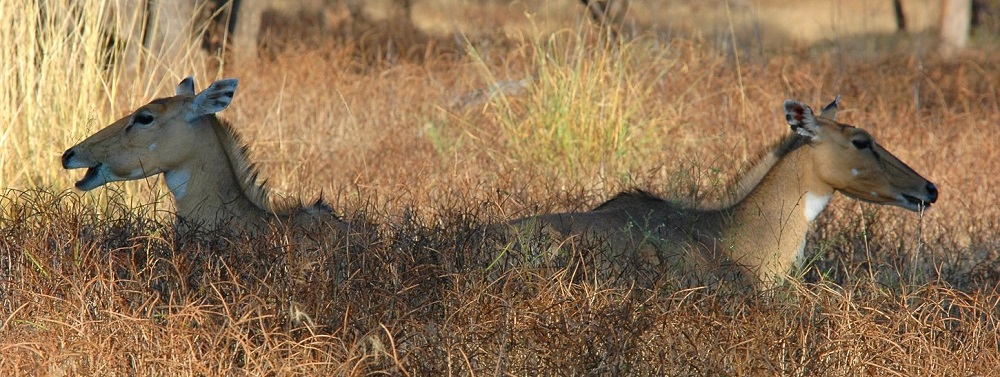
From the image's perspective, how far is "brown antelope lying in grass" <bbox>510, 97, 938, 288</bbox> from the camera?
5488 mm

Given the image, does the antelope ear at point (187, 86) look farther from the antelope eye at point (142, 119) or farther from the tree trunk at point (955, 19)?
the tree trunk at point (955, 19)

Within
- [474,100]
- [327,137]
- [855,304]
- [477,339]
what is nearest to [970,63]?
[474,100]

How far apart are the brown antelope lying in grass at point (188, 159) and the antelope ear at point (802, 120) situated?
7.04ft

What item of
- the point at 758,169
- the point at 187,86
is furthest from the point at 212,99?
the point at 758,169

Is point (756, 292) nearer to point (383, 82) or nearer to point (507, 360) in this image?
point (507, 360)

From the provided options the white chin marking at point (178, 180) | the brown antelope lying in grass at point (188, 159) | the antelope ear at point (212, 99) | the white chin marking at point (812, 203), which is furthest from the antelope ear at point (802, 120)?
the white chin marking at point (178, 180)

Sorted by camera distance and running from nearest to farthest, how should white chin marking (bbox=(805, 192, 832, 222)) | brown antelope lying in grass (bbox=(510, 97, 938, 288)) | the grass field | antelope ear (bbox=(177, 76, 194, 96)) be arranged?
the grass field
brown antelope lying in grass (bbox=(510, 97, 938, 288))
white chin marking (bbox=(805, 192, 832, 222))
antelope ear (bbox=(177, 76, 194, 96))

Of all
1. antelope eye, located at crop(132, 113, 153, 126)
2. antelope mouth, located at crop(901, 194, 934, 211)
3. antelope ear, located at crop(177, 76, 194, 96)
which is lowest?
antelope mouth, located at crop(901, 194, 934, 211)

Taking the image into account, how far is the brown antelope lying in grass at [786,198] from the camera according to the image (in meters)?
5.49

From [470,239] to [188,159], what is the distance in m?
1.53

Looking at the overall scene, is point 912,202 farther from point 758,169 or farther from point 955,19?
point 955,19

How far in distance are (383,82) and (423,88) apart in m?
0.43

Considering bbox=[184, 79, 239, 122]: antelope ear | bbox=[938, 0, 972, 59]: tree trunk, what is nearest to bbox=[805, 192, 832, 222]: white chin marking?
bbox=[184, 79, 239, 122]: antelope ear

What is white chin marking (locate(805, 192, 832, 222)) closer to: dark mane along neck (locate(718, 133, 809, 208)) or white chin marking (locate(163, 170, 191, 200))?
dark mane along neck (locate(718, 133, 809, 208))
